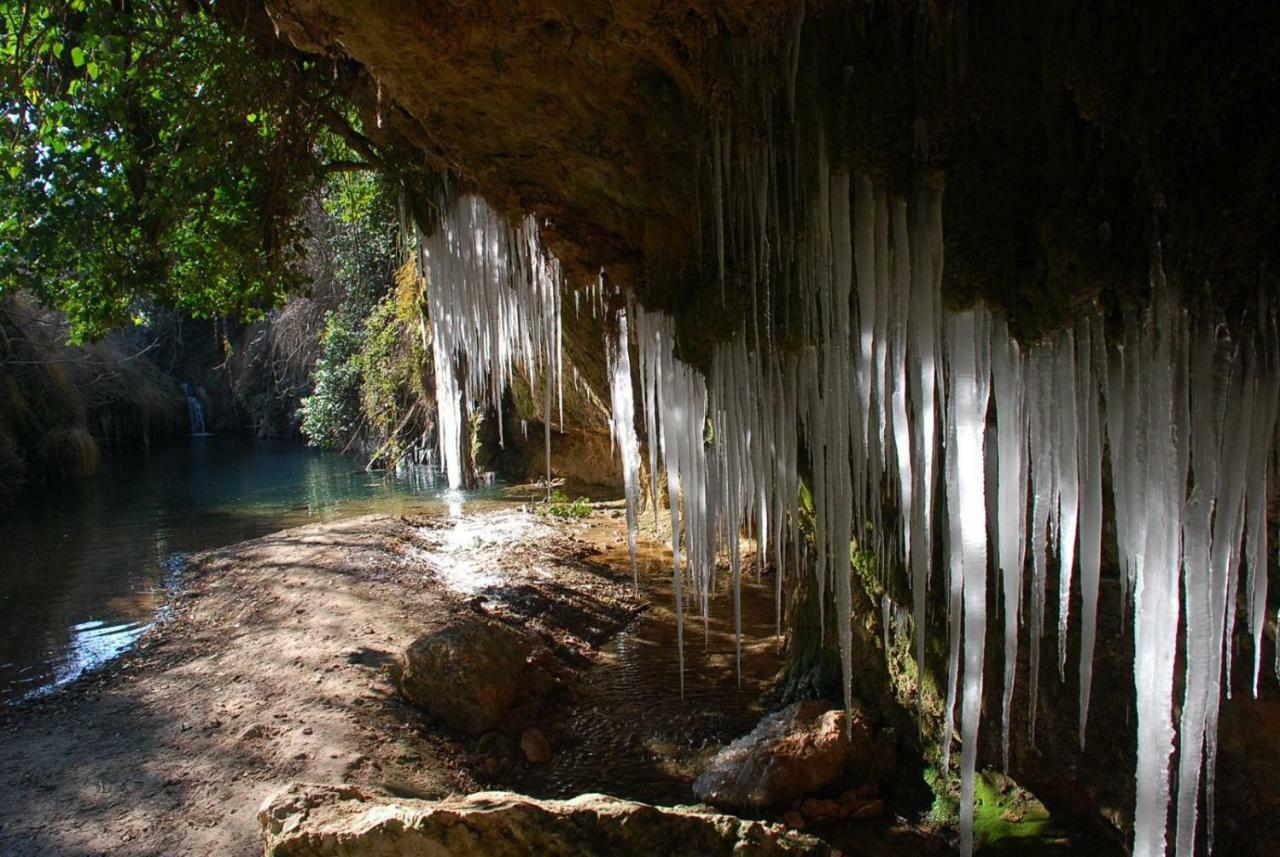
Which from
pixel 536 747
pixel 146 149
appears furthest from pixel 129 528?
pixel 536 747

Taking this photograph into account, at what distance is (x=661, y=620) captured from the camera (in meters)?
8.12

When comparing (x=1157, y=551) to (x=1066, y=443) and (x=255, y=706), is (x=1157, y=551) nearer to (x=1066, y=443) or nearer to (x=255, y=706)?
(x=1066, y=443)

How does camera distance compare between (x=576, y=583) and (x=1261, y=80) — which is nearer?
(x=1261, y=80)

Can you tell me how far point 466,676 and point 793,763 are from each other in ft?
7.84

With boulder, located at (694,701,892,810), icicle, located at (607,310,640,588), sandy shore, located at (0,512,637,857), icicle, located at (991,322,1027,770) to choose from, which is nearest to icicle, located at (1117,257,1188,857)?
icicle, located at (991,322,1027,770)

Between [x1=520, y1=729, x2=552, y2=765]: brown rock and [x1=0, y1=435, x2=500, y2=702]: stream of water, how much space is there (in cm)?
441

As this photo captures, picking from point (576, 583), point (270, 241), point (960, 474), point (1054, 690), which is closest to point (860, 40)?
point (960, 474)

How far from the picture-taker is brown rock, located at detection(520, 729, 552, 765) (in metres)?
5.43

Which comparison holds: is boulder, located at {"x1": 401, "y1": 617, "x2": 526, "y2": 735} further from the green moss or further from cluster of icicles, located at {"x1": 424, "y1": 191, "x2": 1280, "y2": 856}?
the green moss

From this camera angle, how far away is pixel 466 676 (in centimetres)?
588

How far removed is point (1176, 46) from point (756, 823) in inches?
120

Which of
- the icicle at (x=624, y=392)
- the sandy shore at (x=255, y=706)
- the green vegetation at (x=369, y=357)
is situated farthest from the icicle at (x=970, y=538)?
the green vegetation at (x=369, y=357)

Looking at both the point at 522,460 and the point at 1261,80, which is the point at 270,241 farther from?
the point at 522,460

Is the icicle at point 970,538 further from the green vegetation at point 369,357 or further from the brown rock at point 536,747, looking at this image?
the green vegetation at point 369,357
